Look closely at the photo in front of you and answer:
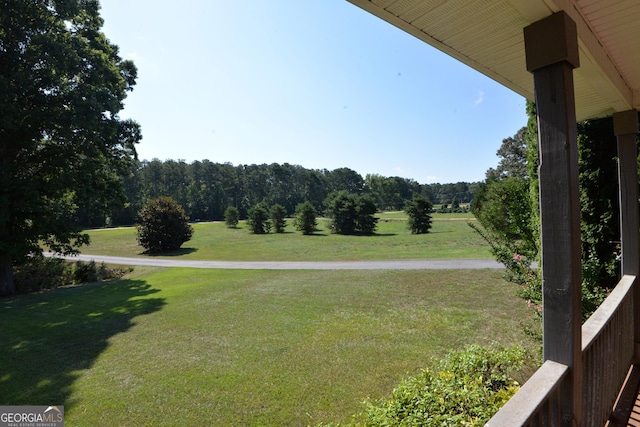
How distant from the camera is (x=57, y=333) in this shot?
6488 millimetres

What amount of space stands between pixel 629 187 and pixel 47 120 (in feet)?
52.5

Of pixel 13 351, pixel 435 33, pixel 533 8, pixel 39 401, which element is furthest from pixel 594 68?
pixel 13 351

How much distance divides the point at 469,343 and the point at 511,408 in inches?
181

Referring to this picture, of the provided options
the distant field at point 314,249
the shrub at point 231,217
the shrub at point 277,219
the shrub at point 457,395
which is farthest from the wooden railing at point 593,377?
the shrub at point 231,217

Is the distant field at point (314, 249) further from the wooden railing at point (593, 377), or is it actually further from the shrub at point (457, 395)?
the shrub at point (457, 395)

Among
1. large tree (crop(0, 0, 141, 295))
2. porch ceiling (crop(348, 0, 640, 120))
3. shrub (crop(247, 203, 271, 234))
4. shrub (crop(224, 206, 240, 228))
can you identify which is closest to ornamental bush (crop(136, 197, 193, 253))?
large tree (crop(0, 0, 141, 295))

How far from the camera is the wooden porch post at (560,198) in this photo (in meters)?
1.52

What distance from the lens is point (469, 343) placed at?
5.21 meters

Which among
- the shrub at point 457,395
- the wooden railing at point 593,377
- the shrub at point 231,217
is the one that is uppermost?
the shrub at point 231,217

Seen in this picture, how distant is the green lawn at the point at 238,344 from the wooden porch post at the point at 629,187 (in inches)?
104

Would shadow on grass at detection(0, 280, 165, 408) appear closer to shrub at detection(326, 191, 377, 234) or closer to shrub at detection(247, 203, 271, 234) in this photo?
shrub at detection(247, 203, 271, 234)

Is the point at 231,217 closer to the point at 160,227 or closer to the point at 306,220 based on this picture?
the point at 306,220

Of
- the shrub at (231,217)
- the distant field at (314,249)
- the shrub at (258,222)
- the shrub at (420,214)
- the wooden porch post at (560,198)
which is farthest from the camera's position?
the shrub at (231,217)

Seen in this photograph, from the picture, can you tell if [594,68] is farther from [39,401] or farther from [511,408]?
[39,401]
